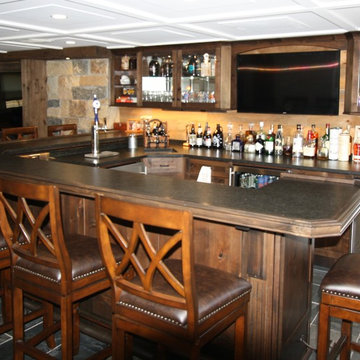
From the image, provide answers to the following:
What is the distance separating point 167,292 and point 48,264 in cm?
68

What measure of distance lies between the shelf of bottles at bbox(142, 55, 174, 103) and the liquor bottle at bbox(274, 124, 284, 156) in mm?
1343

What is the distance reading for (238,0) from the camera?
314 cm

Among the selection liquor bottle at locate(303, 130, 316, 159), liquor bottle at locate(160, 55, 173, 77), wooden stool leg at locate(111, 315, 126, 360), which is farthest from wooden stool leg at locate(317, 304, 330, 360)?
liquor bottle at locate(160, 55, 173, 77)

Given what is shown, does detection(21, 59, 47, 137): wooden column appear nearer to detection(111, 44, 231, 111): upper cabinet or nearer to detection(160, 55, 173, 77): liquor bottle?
detection(111, 44, 231, 111): upper cabinet

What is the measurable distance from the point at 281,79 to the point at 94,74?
2.61 m

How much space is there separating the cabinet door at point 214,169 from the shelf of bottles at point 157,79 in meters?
0.93

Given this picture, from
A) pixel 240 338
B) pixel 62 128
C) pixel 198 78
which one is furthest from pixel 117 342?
pixel 62 128

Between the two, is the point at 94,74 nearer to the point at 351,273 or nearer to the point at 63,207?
→ the point at 63,207

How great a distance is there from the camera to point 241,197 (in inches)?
90.7

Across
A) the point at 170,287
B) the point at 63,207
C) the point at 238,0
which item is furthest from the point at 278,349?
the point at 238,0

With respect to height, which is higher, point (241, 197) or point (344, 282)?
point (241, 197)

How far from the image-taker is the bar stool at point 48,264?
7.34 feet

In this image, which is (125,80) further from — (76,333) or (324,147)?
(76,333)

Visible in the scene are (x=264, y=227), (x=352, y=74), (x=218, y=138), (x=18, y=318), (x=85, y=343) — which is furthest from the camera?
(x=218, y=138)
